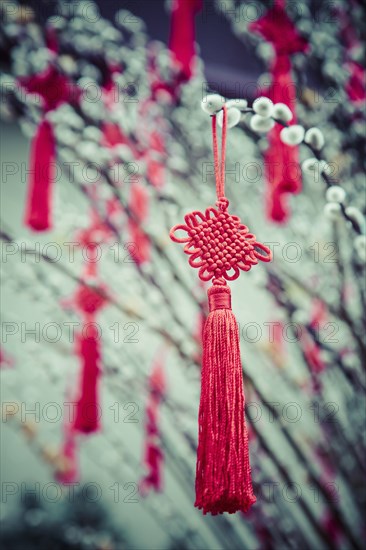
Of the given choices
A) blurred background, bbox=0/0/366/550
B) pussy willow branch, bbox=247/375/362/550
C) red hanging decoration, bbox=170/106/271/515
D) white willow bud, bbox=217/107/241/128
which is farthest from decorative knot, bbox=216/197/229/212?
pussy willow branch, bbox=247/375/362/550

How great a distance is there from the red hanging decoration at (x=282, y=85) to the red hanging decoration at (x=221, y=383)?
25cm

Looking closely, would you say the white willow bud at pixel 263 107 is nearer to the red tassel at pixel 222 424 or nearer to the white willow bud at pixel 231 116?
the white willow bud at pixel 231 116

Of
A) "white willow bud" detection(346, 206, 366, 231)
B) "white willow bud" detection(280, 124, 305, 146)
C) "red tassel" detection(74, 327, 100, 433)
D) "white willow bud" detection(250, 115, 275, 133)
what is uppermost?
"white willow bud" detection(250, 115, 275, 133)

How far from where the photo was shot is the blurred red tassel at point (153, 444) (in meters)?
0.95

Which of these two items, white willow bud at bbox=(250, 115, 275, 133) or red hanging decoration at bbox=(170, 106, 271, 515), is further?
white willow bud at bbox=(250, 115, 275, 133)

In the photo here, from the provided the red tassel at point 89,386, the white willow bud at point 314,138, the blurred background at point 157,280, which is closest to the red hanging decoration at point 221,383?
the white willow bud at point 314,138

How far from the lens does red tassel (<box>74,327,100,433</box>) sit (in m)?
0.92

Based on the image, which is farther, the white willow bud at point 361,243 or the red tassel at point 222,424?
the white willow bud at point 361,243

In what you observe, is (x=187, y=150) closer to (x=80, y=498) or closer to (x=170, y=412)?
(x=170, y=412)

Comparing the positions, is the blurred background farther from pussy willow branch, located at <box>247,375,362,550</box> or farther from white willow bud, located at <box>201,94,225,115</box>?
white willow bud, located at <box>201,94,225,115</box>

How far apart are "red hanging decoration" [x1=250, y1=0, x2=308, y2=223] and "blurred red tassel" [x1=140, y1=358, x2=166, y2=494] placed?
38cm

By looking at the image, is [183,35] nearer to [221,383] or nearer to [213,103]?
[213,103]

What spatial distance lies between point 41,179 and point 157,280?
263 mm

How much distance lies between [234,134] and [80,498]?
734 mm
